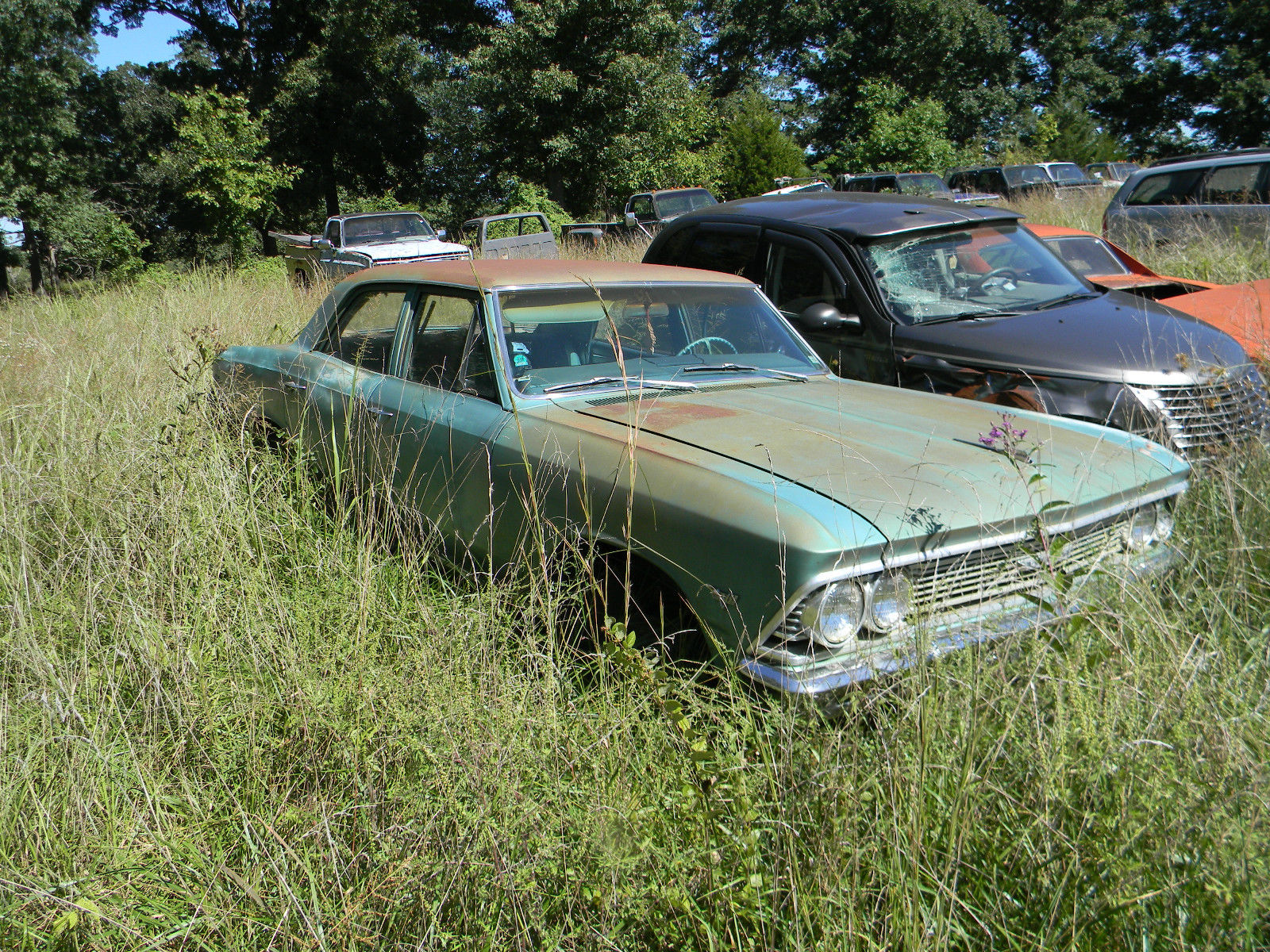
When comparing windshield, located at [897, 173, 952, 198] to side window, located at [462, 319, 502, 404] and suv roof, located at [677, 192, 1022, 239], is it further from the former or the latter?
side window, located at [462, 319, 502, 404]

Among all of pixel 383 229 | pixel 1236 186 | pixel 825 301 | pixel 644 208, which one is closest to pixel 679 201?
pixel 644 208

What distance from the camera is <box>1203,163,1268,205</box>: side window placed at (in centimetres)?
992

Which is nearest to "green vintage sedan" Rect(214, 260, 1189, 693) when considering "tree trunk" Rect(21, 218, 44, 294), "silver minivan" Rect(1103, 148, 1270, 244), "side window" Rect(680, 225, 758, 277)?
"side window" Rect(680, 225, 758, 277)

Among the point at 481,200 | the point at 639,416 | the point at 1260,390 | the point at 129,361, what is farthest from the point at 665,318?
the point at 481,200

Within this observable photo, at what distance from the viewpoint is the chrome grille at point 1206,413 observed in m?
4.44

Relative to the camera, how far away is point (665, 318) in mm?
3998

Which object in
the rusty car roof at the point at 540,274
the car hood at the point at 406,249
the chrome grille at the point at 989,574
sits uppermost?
the car hood at the point at 406,249

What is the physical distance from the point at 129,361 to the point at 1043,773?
5959 millimetres

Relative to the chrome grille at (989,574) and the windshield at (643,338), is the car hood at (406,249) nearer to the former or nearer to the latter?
the windshield at (643,338)

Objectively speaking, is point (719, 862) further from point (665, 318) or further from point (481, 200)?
point (481, 200)

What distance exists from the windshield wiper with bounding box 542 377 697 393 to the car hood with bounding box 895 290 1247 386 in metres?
1.81

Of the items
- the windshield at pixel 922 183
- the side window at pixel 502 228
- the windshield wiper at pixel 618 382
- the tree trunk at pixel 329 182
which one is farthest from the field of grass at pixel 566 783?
the tree trunk at pixel 329 182

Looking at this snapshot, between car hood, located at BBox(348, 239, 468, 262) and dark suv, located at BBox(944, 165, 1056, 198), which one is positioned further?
dark suv, located at BBox(944, 165, 1056, 198)

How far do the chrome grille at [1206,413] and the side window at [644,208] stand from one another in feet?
55.9
